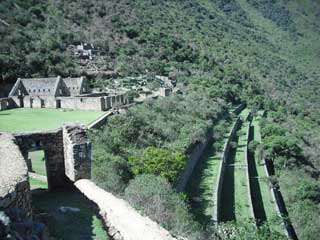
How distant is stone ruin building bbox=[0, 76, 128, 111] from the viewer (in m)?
29.2

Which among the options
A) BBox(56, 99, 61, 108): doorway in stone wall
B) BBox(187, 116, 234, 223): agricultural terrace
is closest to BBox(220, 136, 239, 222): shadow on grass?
BBox(187, 116, 234, 223): agricultural terrace

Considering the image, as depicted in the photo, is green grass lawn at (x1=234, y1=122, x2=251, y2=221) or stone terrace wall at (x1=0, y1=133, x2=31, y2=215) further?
green grass lawn at (x1=234, y1=122, x2=251, y2=221)

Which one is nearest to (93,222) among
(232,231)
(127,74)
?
(232,231)

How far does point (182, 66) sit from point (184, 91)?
16972 mm

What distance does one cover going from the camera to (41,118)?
2461 centimetres

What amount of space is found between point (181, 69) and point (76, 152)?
54.4m

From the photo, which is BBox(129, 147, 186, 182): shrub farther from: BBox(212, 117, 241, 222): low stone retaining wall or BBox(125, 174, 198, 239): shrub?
BBox(212, 117, 241, 222): low stone retaining wall

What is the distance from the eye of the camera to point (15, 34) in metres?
48.7

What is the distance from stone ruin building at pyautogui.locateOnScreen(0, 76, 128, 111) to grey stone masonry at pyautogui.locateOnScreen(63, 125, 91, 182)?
56.4 feet

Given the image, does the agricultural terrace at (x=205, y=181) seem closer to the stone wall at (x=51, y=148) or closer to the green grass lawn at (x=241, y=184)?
the green grass lawn at (x=241, y=184)

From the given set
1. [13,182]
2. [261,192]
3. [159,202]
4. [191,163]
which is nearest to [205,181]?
[191,163]

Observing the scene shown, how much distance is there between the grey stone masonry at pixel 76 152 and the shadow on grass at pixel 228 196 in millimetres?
15523

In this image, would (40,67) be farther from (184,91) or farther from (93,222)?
(93,222)

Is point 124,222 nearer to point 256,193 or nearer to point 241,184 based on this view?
point 241,184
